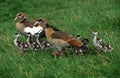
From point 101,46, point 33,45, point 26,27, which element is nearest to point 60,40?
point 101,46

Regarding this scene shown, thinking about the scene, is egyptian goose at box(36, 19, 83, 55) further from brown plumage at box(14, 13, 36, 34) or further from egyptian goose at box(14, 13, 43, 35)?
brown plumage at box(14, 13, 36, 34)

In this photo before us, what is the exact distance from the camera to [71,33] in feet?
41.4

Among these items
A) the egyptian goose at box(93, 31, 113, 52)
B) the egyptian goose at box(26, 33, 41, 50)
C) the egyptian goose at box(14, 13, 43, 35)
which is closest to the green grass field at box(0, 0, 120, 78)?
the egyptian goose at box(93, 31, 113, 52)

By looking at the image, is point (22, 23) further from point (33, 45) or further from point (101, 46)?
point (101, 46)

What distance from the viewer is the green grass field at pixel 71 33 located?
8398 mm

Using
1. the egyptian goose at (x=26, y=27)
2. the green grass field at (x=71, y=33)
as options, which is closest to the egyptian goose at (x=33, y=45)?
the green grass field at (x=71, y=33)

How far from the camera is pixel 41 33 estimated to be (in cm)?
1144

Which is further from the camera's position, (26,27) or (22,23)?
(22,23)

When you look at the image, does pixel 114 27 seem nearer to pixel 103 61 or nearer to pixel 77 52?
pixel 77 52

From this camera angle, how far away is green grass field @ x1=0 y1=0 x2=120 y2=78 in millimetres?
8398

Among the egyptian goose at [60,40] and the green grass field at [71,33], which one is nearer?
the green grass field at [71,33]

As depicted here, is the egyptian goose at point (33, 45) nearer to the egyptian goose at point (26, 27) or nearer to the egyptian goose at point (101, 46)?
the egyptian goose at point (26, 27)

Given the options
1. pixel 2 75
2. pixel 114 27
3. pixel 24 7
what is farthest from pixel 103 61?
pixel 24 7

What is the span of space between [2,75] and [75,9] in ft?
29.7
